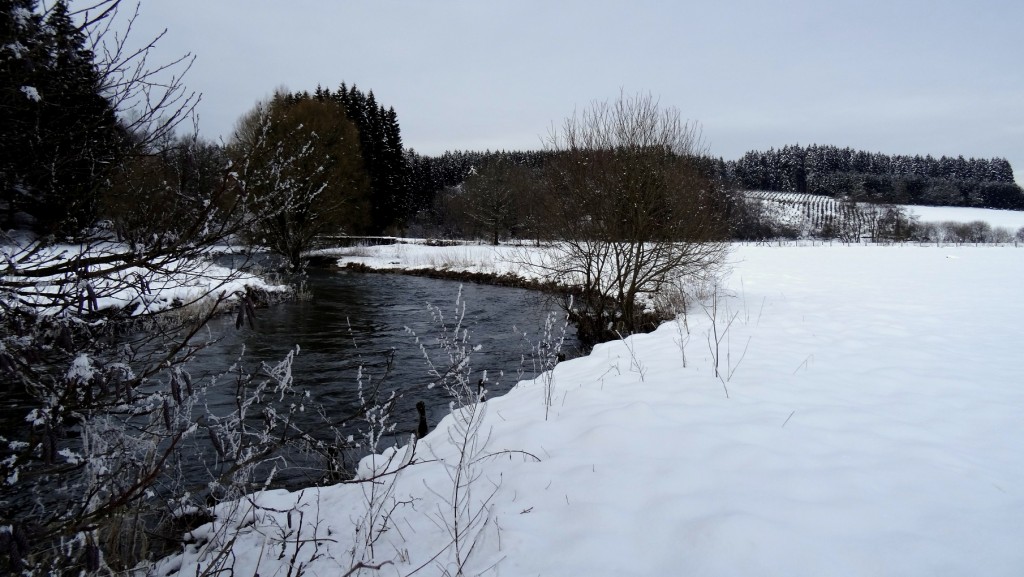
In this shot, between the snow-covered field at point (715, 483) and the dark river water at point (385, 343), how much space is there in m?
0.83

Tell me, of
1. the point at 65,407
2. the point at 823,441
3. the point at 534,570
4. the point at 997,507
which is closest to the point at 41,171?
the point at 65,407

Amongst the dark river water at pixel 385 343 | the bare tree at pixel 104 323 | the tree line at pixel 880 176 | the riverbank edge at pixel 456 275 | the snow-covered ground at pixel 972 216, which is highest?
the tree line at pixel 880 176

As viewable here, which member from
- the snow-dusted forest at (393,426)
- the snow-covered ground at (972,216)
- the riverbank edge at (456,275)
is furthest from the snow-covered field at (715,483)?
the snow-covered ground at (972,216)

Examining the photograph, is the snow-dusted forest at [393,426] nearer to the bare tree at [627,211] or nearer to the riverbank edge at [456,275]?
the bare tree at [627,211]

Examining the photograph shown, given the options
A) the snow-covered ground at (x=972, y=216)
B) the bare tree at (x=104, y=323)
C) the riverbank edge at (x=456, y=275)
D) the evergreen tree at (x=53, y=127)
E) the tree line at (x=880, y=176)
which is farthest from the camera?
the tree line at (x=880, y=176)

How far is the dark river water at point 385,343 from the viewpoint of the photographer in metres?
6.82

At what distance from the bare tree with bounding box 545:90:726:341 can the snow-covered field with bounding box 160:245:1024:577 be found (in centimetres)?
527

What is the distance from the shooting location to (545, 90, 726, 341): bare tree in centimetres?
1039

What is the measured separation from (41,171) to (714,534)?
130 inches

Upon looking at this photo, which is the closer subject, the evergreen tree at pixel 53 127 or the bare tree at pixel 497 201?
the evergreen tree at pixel 53 127

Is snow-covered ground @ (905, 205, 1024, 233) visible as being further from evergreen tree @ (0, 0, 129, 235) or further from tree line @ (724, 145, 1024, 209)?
evergreen tree @ (0, 0, 129, 235)

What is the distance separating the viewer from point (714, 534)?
88.9 inches

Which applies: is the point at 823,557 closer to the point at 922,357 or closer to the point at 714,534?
the point at 714,534

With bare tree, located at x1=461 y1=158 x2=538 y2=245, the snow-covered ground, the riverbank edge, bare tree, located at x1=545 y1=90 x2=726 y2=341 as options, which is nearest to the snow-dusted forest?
bare tree, located at x1=545 y1=90 x2=726 y2=341
